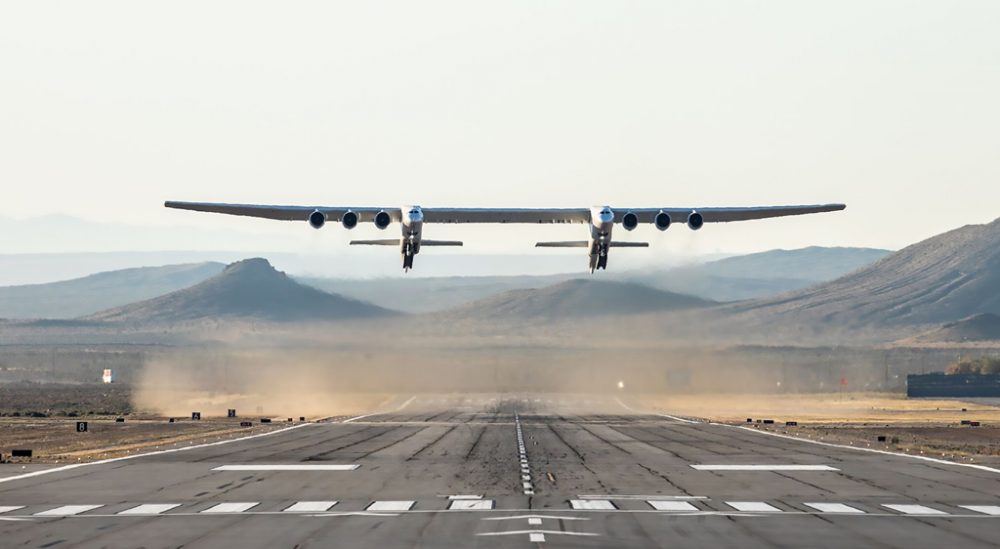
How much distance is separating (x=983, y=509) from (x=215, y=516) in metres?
16.9

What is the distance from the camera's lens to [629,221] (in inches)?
2217

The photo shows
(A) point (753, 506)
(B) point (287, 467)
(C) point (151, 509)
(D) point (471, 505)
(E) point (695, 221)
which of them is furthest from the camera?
(E) point (695, 221)

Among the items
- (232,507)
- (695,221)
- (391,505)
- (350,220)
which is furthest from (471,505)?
(695,221)

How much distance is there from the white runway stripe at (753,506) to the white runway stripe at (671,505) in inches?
39.9

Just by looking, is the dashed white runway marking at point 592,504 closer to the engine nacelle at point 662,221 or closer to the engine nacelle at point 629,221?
the engine nacelle at point 629,221

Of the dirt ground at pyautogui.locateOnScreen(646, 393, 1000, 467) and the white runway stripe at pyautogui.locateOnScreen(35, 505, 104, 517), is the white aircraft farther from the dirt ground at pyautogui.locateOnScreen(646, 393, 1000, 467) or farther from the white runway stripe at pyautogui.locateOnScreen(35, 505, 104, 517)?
the white runway stripe at pyautogui.locateOnScreen(35, 505, 104, 517)

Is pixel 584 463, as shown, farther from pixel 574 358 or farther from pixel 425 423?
pixel 574 358

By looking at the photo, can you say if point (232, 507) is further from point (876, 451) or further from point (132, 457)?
point (876, 451)

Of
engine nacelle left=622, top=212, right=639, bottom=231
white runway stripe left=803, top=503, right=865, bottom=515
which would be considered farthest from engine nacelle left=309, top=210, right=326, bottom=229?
white runway stripe left=803, top=503, right=865, bottom=515

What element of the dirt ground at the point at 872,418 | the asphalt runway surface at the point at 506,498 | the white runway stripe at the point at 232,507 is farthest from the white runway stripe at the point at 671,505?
the dirt ground at the point at 872,418

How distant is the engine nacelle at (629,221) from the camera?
56.2 metres

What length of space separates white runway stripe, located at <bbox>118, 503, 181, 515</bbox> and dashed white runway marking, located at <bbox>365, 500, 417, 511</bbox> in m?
4.53

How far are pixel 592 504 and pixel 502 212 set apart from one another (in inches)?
1143

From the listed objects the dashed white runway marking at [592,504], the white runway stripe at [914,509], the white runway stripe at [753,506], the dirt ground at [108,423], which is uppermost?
the white runway stripe at [914,509]
